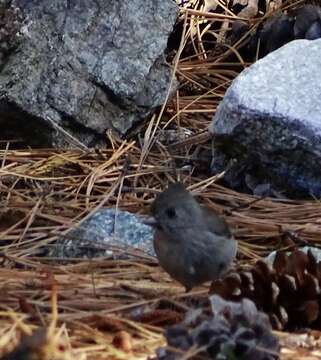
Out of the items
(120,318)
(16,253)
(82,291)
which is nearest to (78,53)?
(16,253)

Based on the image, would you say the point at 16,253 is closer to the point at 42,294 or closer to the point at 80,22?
the point at 42,294

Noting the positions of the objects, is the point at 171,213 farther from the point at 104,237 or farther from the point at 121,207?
the point at 121,207

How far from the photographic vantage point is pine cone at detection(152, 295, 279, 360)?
2.46 metres

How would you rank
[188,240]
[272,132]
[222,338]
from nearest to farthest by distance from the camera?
[222,338] → [188,240] → [272,132]

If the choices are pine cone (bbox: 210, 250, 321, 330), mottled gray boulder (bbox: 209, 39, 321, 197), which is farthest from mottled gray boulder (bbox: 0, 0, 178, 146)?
pine cone (bbox: 210, 250, 321, 330)

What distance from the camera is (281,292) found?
125 inches

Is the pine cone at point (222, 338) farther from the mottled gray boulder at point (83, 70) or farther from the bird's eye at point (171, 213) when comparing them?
the mottled gray boulder at point (83, 70)

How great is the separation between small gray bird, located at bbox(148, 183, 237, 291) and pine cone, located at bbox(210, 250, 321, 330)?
182 millimetres

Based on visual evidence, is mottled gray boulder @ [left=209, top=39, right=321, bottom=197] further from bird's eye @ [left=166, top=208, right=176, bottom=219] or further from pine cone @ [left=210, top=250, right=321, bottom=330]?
pine cone @ [left=210, top=250, right=321, bottom=330]

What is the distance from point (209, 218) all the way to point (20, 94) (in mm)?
1322

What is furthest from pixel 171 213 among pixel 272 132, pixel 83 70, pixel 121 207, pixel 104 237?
pixel 83 70

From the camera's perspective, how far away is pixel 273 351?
2.54 metres

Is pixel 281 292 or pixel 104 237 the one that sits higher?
pixel 281 292

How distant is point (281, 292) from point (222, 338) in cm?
72
